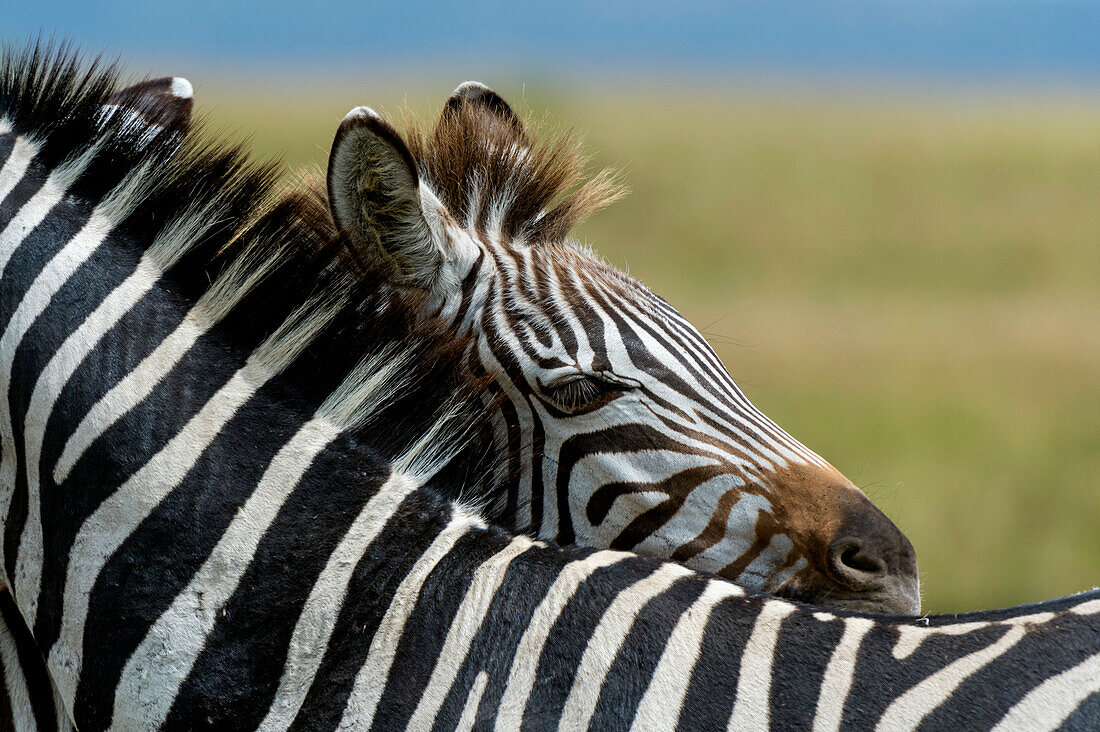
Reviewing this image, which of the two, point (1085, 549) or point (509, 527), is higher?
point (509, 527)

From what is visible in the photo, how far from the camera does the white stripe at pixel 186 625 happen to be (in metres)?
2.08

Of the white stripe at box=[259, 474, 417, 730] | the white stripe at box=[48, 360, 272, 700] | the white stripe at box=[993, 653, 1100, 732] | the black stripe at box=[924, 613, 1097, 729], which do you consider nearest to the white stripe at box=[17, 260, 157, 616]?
the white stripe at box=[48, 360, 272, 700]

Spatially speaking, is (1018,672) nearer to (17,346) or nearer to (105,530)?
(105,530)

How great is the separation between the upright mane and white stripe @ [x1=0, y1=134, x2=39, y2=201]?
1.40 m

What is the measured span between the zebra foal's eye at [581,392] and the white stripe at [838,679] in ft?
3.63

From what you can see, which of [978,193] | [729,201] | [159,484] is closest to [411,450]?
[159,484]

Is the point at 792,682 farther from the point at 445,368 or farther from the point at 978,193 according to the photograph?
Result: the point at 978,193

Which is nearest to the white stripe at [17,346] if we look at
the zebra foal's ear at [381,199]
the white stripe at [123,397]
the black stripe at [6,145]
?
the white stripe at [123,397]

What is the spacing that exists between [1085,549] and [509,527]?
9777mm

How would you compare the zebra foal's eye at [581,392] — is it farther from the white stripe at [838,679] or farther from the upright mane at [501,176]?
the white stripe at [838,679]

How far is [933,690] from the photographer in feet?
6.26

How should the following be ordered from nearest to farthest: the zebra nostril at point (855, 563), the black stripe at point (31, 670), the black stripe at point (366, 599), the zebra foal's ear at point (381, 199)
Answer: the black stripe at point (366, 599) < the black stripe at point (31, 670) < the zebra nostril at point (855, 563) < the zebra foal's ear at point (381, 199)

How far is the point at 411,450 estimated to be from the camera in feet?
7.58

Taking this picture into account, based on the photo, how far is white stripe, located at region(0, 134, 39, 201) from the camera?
2377 mm
